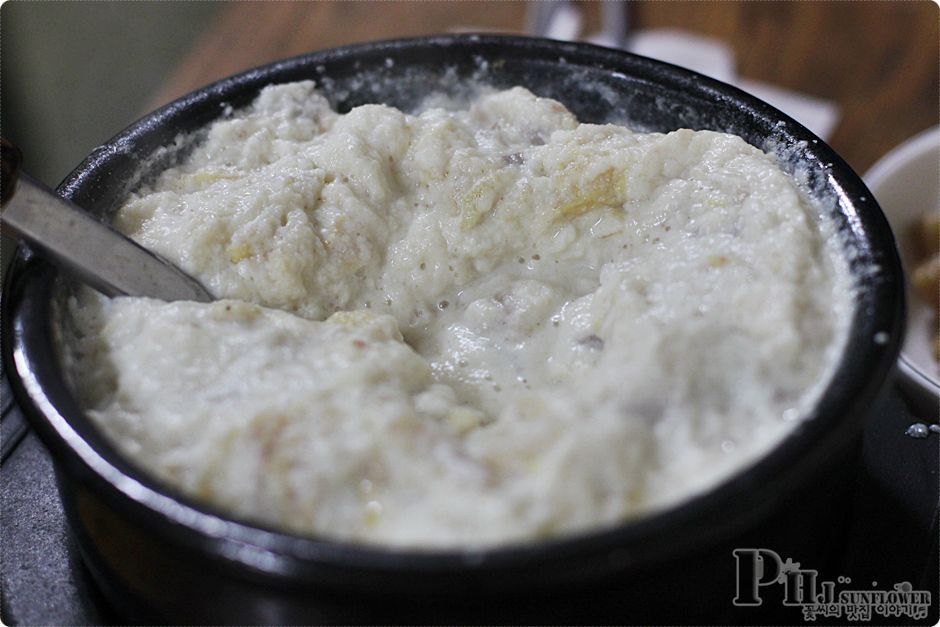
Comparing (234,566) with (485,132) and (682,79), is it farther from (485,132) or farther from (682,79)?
(682,79)

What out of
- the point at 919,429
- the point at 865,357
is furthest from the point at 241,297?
the point at 919,429

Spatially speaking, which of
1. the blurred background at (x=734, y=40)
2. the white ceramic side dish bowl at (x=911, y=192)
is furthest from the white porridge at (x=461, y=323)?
the blurred background at (x=734, y=40)

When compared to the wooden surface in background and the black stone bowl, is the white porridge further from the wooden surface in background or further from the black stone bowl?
the wooden surface in background

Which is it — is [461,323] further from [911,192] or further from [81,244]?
[911,192]

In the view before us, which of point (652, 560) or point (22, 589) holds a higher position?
point (652, 560)

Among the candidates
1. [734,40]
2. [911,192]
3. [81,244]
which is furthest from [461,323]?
[734,40]

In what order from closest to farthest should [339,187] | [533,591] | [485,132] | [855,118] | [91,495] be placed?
[533,591] < [91,495] < [339,187] < [485,132] < [855,118]

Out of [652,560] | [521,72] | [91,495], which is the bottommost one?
[91,495]

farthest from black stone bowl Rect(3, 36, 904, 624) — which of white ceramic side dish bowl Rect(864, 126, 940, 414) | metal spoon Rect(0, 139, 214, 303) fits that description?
white ceramic side dish bowl Rect(864, 126, 940, 414)
